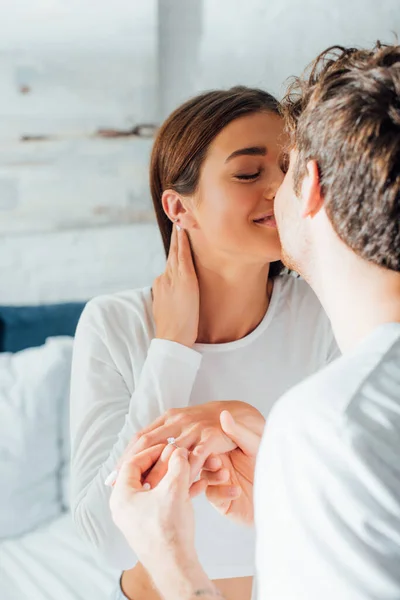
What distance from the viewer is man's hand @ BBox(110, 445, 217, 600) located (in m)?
0.83

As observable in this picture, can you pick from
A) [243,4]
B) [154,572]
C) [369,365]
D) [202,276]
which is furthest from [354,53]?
[243,4]

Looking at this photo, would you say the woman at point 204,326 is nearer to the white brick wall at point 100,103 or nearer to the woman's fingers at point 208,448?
the woman's fingers at point 208,448

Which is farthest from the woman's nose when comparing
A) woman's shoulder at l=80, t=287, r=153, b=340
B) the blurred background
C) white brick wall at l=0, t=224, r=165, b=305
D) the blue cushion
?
white brick wall at l=0, t=224, r=165, b=305

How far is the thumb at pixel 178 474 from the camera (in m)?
0.90

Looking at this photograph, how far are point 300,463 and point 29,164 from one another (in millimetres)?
1733

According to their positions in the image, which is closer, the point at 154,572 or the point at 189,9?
the point at 154,572

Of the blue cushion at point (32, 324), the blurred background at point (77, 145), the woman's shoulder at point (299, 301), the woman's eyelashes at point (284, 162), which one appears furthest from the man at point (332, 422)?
the blue cushion at point (32, 324)

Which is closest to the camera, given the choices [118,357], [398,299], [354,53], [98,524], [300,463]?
[300,463]

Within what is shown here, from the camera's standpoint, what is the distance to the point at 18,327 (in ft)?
6.57

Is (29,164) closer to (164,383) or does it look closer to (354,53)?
(164,383)

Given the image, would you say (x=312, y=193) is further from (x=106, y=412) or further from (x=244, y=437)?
(x=106, y=412)

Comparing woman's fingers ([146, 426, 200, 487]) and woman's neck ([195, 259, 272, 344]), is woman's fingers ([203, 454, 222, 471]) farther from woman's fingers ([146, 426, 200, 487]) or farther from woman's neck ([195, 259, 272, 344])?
woman's neck ([195, 259, 272, 344])

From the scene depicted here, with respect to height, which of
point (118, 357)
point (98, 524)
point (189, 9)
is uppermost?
point (189, 9)

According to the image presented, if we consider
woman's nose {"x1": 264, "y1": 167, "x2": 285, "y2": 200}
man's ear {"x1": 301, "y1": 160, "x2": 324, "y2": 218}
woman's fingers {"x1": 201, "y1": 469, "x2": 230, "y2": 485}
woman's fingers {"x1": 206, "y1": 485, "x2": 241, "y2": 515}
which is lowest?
woman's fingers {"x1": 206, "y1": 485, "x2": 241, "y2": 515}
